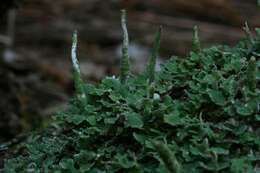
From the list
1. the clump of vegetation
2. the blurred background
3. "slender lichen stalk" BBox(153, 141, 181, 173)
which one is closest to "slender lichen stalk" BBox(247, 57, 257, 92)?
the clump of vegetation

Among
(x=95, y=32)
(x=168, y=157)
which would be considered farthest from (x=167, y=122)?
(x=95, y=32)

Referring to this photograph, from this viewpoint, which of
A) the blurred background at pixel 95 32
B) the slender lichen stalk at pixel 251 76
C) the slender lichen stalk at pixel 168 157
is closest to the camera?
the slender lichen stalk at pixel 168 157

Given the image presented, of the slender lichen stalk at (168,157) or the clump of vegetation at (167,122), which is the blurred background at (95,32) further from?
the slender lichen stalk at (168,157)

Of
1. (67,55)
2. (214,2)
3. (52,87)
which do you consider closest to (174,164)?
(52,87)

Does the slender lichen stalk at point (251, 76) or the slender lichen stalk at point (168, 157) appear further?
the slender lichen stalk at point (251, 76)

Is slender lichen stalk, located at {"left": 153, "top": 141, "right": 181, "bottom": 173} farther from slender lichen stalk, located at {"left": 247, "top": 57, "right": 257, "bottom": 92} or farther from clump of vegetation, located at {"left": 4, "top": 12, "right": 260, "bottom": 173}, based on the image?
slender lichen stalk, located at {"left": 247, "top": 57, "right": 257, "bottom": 92}

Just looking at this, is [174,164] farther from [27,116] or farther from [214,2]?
[214,2]

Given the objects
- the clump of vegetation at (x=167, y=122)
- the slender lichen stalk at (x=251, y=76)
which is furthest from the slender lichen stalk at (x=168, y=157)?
the slender lichen stalk at (x=251, y=76)

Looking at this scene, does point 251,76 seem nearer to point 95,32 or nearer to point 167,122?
point 167,122
